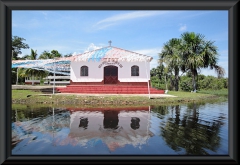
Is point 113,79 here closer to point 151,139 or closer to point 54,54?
point 151,139

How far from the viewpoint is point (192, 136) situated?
4.66m

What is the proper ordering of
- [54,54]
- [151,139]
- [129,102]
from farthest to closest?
[54,54]
[129,102]
[151,139]

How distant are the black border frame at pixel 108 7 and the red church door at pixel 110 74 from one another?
15514mm

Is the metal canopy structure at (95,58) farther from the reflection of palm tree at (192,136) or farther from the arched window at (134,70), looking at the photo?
the reflection of palm tree at (192,136)

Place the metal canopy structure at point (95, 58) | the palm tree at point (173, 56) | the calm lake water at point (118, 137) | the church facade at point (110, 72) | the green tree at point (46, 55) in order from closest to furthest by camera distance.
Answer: the calm lake water at point (118, 137), the metal canopy structure at point (95, 58), the church facade at point (110, 72), the palm tree at point (173, 56), the green tree at point (46, 55)

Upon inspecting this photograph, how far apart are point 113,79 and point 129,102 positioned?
21.3 feet

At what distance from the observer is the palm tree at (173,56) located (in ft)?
64.4

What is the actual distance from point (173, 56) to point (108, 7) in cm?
1893

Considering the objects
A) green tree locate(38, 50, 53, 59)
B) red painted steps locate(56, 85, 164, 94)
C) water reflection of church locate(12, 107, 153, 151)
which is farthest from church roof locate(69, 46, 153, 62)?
green tree locate(38, 50, 53, 59)

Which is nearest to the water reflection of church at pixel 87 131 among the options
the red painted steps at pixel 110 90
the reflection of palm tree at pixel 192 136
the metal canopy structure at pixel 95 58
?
the reflection of palm tree at pixel 192 136

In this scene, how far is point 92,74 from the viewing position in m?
17.3

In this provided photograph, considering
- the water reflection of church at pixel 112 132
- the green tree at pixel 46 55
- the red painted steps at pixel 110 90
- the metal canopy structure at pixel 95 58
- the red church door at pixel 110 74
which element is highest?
the green tree at pixel 46 55

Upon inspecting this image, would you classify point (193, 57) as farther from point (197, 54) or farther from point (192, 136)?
point (192, 136)
